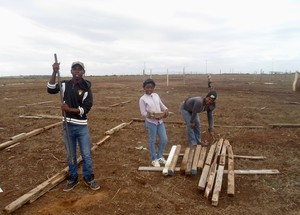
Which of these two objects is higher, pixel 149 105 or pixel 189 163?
pixel 149 105

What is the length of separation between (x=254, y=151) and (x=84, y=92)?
4372mm

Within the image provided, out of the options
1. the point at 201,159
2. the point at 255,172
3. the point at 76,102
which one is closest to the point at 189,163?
the point at 201,159

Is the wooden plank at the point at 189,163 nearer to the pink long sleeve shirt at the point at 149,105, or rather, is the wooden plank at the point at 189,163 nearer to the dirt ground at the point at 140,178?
the dirt ground at the point at 140,178

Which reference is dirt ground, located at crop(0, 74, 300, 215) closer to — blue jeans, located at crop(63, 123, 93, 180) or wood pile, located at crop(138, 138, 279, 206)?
wood pile, located at crop(138, 138, 279, 206)

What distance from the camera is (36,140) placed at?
759 centimetres

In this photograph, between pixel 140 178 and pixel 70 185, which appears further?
pixel 140 178

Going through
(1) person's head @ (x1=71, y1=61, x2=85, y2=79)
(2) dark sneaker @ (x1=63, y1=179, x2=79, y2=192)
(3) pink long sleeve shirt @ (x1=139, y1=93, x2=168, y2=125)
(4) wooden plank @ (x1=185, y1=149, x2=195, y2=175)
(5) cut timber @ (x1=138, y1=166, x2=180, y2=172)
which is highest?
(1) person's head @ (x1=71, y1=61, x2=85, y2=79)

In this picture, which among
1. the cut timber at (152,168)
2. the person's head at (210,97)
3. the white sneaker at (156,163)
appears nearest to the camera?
the cut timber at (152,168)

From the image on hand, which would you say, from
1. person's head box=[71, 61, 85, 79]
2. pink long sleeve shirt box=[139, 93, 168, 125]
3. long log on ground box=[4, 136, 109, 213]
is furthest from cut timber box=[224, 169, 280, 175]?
person's head box=[71, 61, 85, 79]

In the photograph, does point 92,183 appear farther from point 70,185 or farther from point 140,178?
point 140,178

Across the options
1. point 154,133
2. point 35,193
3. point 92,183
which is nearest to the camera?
point 35,193

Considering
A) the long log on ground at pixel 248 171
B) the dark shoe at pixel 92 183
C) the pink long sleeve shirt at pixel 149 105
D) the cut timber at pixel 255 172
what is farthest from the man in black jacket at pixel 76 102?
the cut timber at pixel 255 172

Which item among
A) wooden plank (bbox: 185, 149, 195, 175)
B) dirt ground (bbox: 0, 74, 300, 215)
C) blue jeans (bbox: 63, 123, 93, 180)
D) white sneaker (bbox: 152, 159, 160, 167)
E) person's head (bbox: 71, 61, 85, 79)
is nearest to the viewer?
dirt ground (bbox: 0, 74, 300, 215)

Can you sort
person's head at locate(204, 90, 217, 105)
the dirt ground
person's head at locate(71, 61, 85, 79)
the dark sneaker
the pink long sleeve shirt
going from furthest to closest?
person's head at locate(204, 90, 217, 105), the pink long sleeve shirt, the dark sneaker, person's head at locate(71, 61, 85, 79), the dirt ground
